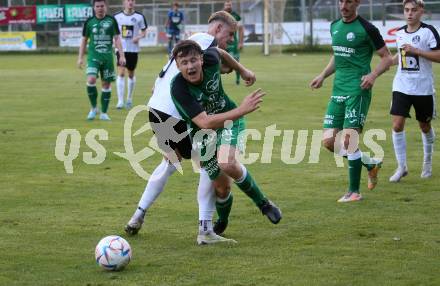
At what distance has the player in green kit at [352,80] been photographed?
333 inches

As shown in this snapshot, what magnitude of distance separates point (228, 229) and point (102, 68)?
30.6 ft

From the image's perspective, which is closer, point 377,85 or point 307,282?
point 307,282

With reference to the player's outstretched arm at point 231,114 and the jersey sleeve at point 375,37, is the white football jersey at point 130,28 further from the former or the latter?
the player's outstretched arm at point 231,114

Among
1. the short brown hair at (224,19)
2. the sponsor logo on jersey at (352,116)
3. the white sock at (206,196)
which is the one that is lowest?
the white sock at (206,196)

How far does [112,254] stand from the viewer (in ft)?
19.4

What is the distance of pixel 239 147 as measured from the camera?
275 inches

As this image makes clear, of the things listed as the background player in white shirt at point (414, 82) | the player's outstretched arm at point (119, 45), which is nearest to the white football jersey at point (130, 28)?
the player's outstretched arm at point (119, 45)

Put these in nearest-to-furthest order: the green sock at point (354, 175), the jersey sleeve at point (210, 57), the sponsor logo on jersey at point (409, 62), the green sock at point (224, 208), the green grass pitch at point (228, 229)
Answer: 1. the green grass pitch at point (228, 229)
2. the jersey sleeve at point (210, 57)
3. the green sock at point (224, 208)
4. the green sock at point (354, 175)
5. the sponsor logo on jersey at point (409, 62)

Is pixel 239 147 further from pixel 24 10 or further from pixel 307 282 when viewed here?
pixel 24 10

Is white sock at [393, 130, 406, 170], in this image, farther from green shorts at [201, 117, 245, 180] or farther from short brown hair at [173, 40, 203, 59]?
short brown hair at [173, 40, 203, 59]

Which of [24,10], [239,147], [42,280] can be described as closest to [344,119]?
[239,147]

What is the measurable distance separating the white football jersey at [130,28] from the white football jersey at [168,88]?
40.3 ft

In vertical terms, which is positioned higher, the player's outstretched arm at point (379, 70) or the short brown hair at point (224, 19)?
the short brown hair at point (224, 19)

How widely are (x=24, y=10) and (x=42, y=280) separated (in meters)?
43.3
